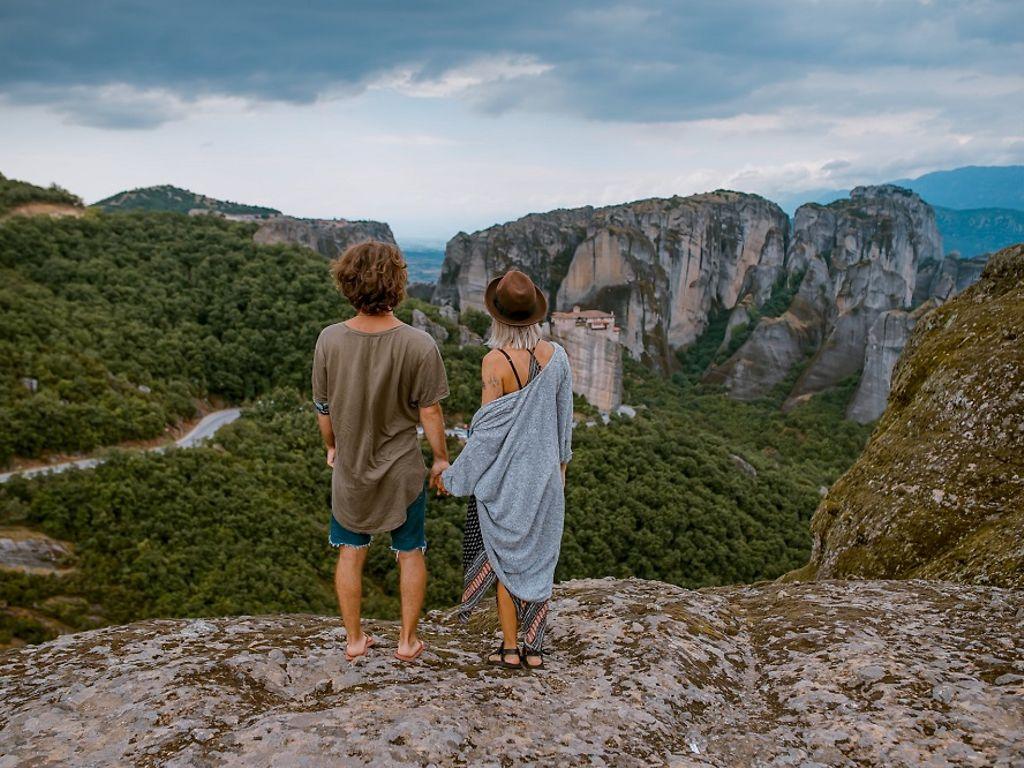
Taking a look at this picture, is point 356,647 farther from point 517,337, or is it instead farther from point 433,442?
point 517,337

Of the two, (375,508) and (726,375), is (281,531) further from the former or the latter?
(726,375)

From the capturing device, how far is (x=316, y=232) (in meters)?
67.9

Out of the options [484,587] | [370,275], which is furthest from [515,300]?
[484,587]

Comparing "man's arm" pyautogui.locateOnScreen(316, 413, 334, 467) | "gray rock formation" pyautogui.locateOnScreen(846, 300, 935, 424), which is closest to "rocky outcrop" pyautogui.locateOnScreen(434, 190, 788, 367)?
"gray rock formation" pyautogui.locateOnScreen(846, 300, 935, 424)

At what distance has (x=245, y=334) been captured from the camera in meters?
38.2

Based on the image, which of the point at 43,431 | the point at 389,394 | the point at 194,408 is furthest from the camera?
→ the point at 194,408

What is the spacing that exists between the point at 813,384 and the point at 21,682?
68.8 m

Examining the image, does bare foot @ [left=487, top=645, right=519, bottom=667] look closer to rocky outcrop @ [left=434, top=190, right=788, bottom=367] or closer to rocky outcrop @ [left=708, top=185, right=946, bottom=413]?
rocky outcrop @ [left=708, top=185, right=946, bottom=413]

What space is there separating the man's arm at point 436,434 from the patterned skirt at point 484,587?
1.02 ft

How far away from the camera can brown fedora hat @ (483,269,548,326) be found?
4.06 m

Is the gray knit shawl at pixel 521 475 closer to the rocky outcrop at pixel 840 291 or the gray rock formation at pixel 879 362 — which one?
the rocky outcrop at pixel 840 291

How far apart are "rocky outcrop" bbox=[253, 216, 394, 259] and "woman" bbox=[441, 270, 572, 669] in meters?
51.1

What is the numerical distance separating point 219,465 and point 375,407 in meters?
21.5

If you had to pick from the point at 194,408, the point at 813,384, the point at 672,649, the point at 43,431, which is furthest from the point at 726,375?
the point at 672,649
